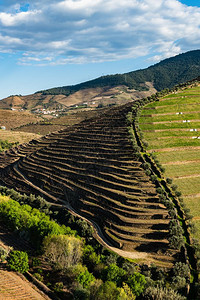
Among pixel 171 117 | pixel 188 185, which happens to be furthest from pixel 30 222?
pixel 171 117

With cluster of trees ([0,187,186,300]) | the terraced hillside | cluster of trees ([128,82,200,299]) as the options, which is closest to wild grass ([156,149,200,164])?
cluster of trees ([128,82,200,299])

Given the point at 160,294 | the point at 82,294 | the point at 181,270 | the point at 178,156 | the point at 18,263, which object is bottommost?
the point at 181,270

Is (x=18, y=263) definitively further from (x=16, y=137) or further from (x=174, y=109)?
(x=16, y=137)

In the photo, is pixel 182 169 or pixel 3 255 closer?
pixel 3 255

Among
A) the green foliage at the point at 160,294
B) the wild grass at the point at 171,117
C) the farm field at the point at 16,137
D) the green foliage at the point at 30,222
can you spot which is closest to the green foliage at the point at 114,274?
the green foliage at the point at 160,294

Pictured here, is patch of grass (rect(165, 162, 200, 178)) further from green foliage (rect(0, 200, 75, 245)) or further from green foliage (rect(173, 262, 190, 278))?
green foliage (rect(0, 200, 75, 245))

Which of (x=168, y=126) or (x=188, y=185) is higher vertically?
(x=168, y=126)
